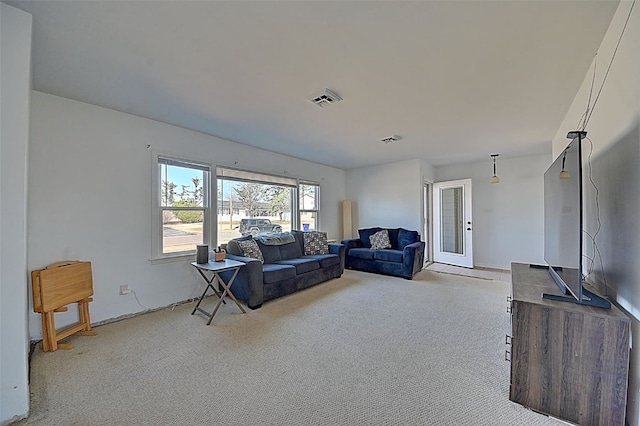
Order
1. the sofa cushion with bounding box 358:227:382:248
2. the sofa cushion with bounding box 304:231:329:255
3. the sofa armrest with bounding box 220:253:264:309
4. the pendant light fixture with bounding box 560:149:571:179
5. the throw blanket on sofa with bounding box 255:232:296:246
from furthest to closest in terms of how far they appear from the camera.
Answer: the sofa cushion with bounding box 358:227:382:248 < the sofa cushion with bounding box 304:231:329:255 < the throw blanket on sofa with bounding box 255:232:296:246 < the sofa armrest with bounding box 220:253:264:309 < the pendant light fixture with bounding box 560:149:571:179

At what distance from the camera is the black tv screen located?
5.07ft

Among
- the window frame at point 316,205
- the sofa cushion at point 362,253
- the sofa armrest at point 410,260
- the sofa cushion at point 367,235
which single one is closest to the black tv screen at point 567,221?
the sofa armrest at point 410,260

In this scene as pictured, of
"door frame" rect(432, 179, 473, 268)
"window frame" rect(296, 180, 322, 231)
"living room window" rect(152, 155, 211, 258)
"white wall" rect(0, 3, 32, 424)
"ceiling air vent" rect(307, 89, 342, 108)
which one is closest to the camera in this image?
"white wall" rect(0, 3, 32, 424)

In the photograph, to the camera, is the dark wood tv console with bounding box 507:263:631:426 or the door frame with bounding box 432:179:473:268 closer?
the dark wood tv console with bounding box 507:263:631:426

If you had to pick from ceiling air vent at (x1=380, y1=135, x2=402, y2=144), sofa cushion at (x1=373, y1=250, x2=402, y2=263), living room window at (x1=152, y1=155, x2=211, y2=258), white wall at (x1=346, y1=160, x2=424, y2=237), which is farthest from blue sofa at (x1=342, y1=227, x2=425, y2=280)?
living room window at (x1=152, y1=155, x2=211, y2=258)

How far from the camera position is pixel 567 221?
1767 mm

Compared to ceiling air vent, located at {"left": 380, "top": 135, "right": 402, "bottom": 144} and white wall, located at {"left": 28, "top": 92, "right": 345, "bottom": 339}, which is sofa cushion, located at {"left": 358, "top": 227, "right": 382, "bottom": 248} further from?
white wall, located at {"left": 28, "top": 92, "right": 345, "bottom": 339}

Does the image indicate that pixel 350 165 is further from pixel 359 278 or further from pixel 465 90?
pixel 465 90

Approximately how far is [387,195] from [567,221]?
14.5 ft

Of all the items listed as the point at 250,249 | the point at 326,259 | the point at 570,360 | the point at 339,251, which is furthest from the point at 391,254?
the point at 570,360

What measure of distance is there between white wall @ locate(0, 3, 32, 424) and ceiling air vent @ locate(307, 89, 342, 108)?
198cm

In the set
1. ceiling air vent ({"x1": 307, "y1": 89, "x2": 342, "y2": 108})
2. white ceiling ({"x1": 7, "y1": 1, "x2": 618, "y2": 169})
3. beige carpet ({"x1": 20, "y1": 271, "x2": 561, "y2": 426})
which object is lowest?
beige carpet ({"x1": 20, "y1": 271, "x2": 561, "y2": 426})

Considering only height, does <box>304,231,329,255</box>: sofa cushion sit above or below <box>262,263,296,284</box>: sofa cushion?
above

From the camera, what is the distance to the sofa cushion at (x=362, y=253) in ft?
17.4
